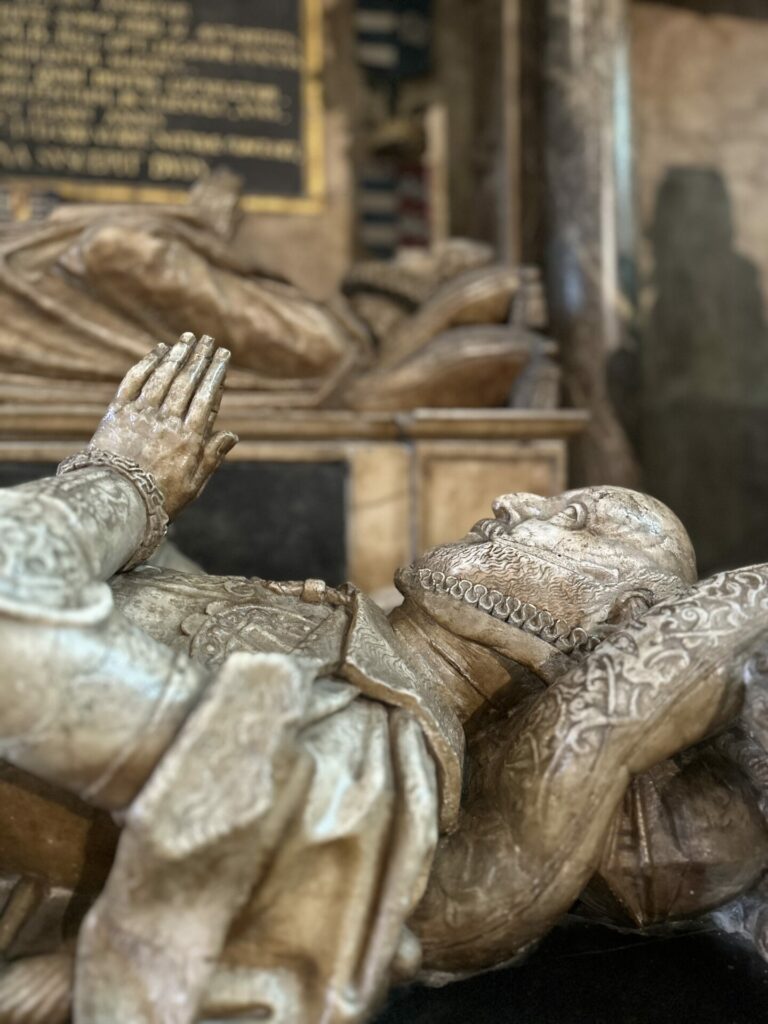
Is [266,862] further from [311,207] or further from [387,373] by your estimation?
[311,207]

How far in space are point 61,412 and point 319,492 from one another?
0.95m

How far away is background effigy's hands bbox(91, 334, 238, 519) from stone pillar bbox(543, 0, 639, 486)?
311 centimetres

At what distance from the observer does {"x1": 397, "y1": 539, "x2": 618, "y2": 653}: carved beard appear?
157 centimetres

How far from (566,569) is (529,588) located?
71 mm

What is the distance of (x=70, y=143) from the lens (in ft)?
15.9

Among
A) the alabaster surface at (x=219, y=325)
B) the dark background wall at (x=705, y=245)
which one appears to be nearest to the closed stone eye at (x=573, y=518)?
the alabaster surface at (x=219, y=325)

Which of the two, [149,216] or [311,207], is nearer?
[149,216]

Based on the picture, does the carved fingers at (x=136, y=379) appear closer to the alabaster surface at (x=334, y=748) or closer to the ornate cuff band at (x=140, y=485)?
the alabaster surface at (x=334, y=748)

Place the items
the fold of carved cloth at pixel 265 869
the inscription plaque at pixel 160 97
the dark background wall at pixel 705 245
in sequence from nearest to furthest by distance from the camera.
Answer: the fold of carved cloth at pixel 265 869
the inscription plaque at pixel 160 97
the dark background wall at pixel 705 245

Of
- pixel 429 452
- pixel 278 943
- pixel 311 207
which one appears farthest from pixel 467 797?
pixel 311 207

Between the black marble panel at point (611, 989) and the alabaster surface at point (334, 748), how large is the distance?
1.8 inches

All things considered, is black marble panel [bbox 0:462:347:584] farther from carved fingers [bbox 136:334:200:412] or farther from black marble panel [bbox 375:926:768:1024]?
black marble panel [bbox 375:926:768:1024]

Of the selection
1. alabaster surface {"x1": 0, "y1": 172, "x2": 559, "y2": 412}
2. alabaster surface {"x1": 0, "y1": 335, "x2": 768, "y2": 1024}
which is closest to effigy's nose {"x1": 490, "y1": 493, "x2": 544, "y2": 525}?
alabaster surface {"x1": 0, "y1": 335, "x2": 768, "y2": 1024}

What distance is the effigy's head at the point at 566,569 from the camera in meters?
1.57
